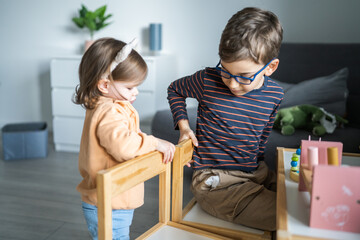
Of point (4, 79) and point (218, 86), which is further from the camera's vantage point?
point (4, 79)

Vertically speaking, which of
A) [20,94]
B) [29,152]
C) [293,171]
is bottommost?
[29,152]

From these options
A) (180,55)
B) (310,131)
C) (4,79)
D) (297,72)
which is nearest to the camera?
(310,131)

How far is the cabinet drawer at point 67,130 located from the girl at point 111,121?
201cm

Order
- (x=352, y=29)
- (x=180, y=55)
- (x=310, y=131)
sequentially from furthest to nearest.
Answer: (x=180, y=55) → (x=352, y=29) → (x=310, y=131)

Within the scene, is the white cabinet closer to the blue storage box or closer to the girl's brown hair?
the blue storage box

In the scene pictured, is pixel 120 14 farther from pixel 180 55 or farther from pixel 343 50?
pixel 343 50

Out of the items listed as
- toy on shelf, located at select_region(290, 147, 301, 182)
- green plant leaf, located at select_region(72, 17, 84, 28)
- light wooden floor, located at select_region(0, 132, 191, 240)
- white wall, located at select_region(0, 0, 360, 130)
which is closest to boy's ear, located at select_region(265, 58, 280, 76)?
toy on shelf, located at select_region(290, 147, 301, 182)

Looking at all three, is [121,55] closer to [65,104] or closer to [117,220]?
[117,220]

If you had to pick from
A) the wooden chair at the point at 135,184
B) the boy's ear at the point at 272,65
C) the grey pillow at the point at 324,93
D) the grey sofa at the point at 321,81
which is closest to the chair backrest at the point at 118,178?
the wooden chair at the point at 135,184

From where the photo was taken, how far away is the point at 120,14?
3.27 m

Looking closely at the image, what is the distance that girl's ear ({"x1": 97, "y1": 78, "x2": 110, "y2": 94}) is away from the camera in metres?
1.06

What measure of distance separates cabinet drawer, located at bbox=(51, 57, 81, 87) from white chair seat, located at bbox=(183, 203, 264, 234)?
79.0 inches

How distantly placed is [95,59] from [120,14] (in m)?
2.36

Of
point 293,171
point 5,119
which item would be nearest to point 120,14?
point 5,119
